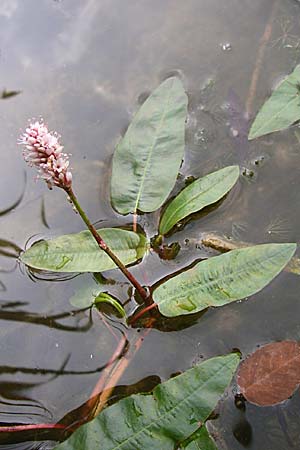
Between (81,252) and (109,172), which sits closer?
(81,252)

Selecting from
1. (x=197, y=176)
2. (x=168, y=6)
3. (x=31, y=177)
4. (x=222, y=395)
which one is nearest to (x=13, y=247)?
(x=31, y=177)

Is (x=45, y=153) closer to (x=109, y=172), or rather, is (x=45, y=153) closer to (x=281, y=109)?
(x=109, y=172)

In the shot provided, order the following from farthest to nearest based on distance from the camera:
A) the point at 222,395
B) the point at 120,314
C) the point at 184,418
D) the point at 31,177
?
the point at 31,177, the point at 120,314, the point at 222,395, the point at 184,418

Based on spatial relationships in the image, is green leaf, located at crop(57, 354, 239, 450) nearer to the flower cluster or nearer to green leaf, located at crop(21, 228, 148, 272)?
green leaf, located at crop(21, 228, 148, 272)

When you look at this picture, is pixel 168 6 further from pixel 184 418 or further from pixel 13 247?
pixel 184 418

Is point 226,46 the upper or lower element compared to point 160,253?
upper

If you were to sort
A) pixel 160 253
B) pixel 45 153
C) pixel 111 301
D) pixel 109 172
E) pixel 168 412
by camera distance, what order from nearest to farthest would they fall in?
pixel 45 153 < pixel 168 412 < pixel 111 301 < pixel 160 253 < pixel 109 172

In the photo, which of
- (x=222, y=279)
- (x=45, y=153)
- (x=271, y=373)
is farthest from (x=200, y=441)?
(x=45, y=153)
